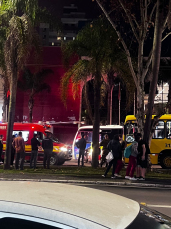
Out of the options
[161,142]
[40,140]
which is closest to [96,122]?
[161,142]

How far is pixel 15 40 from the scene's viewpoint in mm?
19781

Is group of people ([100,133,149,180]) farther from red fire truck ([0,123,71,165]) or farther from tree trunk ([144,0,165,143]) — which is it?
red fire truck ([0,123,71,165])

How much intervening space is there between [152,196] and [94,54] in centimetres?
1065

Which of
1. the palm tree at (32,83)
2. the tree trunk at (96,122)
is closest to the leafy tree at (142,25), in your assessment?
the tree trunk at (96,122)

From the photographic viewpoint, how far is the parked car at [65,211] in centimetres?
231

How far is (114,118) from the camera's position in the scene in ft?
227

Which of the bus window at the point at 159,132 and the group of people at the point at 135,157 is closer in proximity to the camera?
the group of people at the point at 135,157

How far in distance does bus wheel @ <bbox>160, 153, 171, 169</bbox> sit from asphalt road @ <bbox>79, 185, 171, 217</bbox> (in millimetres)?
10194

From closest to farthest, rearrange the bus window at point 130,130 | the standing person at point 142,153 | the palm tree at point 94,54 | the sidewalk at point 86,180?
the sidewalk at point 86,180 < the standing person at point 142,153 < the palm tree at point 94,54 < the bus window at point 130,130

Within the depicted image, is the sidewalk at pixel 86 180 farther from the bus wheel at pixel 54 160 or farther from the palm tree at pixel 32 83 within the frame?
the palm tree at pixel 32 83

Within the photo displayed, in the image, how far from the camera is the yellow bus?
24.7 metres

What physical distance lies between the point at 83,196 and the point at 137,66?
60.6ft

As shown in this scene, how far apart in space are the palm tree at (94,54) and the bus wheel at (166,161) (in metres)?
4.51

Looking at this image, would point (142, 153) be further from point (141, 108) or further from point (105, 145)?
point (105, 145)
